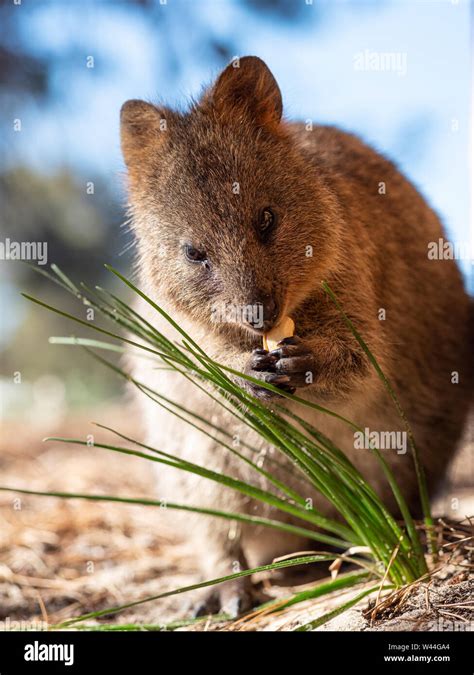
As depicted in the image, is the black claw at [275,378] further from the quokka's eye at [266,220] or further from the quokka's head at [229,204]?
the quokka's eye at [266,220]

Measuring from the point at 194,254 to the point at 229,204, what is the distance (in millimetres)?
302

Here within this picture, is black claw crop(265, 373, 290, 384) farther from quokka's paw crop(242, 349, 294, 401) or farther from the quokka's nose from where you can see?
the quokka's nose

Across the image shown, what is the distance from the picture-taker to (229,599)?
453cm

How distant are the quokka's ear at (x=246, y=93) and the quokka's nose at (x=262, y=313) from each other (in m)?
1.13

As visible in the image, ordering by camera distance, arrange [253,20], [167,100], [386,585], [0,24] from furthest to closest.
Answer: [0,24] < [253,20] < [167,100] < [386,585]

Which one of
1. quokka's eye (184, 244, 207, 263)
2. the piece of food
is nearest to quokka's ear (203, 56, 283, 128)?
quokka's eye (184, 244, 207, 263)

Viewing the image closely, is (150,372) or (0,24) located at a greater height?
(0,24)

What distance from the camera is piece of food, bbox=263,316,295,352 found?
3.65m
